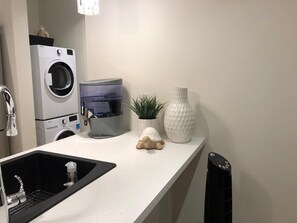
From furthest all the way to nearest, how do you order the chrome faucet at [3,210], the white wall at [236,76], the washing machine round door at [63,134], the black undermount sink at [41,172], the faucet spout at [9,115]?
the washing machine round door at [63,134] → the white wall at [236,76] → the black undermount sink at [41,172] → the faucet spout at [9,115] → the chrome faucet at [3,210]

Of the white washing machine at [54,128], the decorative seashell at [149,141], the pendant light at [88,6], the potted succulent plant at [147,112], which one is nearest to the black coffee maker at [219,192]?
the decorative seashell at [149,141]

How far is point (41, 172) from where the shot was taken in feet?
3.69

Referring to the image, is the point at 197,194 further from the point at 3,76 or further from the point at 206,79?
the point at 3,76

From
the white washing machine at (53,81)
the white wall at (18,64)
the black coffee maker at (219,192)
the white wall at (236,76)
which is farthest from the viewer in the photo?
the white washing machine at (53,81)

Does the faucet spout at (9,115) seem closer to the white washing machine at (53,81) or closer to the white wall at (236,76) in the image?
the white wall at (236,76)

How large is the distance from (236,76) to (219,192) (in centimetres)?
63

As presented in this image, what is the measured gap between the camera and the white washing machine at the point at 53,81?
2.59 m

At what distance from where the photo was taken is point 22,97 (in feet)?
8.07

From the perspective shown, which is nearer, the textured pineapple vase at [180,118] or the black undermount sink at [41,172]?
the black undermount sink at [41,172]

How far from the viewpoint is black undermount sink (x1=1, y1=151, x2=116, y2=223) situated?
0.98 meters

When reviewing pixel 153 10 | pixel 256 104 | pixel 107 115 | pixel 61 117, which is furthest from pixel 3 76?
pixel 256 104

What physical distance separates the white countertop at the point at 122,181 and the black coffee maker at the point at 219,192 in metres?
0.13

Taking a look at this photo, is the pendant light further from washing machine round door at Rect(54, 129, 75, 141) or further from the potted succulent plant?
washing machine round door at Rect(54, 129, 75, 141)

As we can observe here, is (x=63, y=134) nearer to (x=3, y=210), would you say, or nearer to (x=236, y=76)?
(x=236, y=76)
